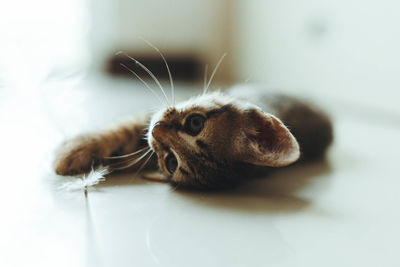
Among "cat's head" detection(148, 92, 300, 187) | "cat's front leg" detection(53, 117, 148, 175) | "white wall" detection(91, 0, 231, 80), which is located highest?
"cat's head" detection(148, 92, 300, 187)

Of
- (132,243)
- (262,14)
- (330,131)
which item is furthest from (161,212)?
(262,14)

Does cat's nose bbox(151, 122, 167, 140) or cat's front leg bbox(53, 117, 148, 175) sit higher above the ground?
A: cat's nose bbox(151, 122, 167, 140)

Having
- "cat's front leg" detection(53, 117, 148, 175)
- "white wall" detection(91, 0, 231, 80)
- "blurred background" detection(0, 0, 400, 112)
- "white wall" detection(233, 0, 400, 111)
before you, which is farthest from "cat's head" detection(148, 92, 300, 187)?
"white wall" detection(91, 0, 231, 80)

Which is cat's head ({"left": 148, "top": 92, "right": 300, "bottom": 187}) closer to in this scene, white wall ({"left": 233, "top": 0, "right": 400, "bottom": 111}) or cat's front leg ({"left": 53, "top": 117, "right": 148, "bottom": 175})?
cat's front leg ({"left": 53, "top": 117, "right": 148, "bottom": 175})

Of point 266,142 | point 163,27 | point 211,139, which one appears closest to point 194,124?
point 211,139

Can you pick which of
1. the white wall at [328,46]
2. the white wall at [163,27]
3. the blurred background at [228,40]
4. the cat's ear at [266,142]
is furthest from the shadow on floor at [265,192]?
the white wall at [163,27]

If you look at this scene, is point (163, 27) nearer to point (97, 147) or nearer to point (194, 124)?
point (97, 147)

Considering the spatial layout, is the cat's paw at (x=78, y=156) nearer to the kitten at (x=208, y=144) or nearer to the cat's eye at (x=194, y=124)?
the kitten at (x=208, y=144)
